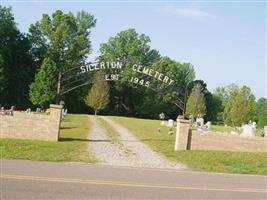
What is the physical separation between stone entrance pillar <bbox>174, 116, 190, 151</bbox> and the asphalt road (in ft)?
22.0

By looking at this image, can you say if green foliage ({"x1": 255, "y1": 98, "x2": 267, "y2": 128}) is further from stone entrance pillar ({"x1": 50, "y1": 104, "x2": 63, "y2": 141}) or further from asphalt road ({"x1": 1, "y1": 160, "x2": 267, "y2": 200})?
asphalt road ({"x1": 1, "y1": 160, "x2": 267, "y2": 200})

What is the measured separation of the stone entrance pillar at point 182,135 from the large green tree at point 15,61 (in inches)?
1690

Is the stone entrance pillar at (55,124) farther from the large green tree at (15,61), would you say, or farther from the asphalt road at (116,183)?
the large green tree at (15,61)

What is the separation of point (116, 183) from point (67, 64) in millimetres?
57393

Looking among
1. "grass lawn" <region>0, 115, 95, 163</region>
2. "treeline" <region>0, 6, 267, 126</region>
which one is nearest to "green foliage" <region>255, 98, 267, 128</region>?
"treeline" <region>0, 6, 267, 126</region>

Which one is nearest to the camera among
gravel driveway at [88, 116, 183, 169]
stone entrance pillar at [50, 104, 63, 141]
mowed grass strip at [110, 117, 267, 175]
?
gravel driveway at [88, 116, 183, 169]

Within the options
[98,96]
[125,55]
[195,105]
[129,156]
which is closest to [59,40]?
[98,96]

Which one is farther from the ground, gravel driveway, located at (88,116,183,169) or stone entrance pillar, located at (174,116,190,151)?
stone entrance pillar, located at (174,116,190,151)

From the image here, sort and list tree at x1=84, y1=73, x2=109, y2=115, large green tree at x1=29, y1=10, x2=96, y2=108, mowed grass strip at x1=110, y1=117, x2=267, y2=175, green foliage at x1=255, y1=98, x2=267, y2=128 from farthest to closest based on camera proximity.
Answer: green foliage at x1=255, y1=98, x2=267, y2=128 → large green tree at x1=29, y1=10, x2=96, y2=108 → tree at x1=84, y1=73, x2=109, y2=115 → mowed grass strip at x1=110, y1=117, x2=267, y2=175

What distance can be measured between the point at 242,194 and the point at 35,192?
4568 millimetres

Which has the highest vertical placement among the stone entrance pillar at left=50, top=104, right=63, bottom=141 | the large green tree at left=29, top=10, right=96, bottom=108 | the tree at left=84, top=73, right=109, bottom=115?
the large green tree at left=29, top=10, right=96, bottom=108

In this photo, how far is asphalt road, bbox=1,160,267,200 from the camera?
9.11 metres

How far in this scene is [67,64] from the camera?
67125 mm

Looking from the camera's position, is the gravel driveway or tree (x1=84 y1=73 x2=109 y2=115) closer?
the gravel driveway
